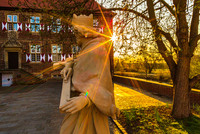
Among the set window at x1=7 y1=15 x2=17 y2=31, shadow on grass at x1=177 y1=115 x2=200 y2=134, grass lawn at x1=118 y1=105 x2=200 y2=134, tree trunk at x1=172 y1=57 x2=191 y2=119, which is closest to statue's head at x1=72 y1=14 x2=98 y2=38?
grass lawn at x1=118 y1=105 x2=200 y2=134

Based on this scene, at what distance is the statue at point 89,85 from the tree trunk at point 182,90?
181 inches

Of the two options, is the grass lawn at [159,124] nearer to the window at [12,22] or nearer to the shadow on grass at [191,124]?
the shadow on grass at [191,124]

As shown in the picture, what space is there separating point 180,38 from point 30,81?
55.9 feet

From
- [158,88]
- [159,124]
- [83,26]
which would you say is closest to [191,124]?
[159,124]

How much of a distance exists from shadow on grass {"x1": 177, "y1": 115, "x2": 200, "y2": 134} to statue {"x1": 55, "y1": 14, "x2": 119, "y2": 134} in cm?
412

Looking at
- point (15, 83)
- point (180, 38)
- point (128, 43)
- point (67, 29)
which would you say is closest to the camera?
point (180, 38)

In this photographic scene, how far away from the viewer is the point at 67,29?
6051 mm

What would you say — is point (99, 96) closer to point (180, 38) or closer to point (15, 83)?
point (180, 38)

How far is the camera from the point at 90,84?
1.28 meters

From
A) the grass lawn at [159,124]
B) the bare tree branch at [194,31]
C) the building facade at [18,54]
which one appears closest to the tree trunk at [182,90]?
the grass lawn at [159,124]

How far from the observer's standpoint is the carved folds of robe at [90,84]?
1312 millimetres

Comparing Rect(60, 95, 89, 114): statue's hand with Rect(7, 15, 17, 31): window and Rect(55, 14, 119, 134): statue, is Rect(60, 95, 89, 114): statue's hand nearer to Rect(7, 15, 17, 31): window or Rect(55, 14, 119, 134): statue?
Rect(55, 14, 119, 134): statue

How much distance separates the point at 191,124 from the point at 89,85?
196 inches

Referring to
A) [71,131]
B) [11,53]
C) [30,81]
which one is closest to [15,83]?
[30,81]
